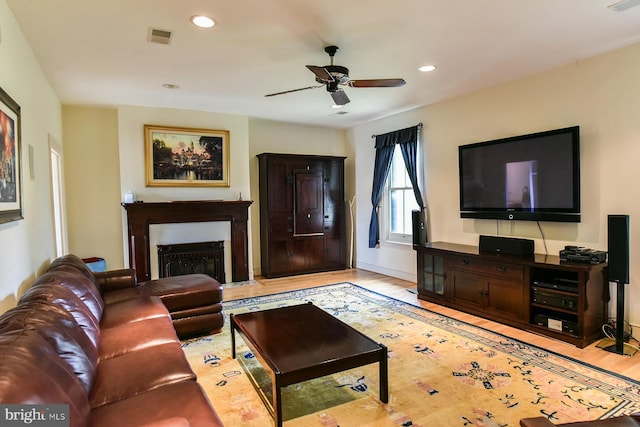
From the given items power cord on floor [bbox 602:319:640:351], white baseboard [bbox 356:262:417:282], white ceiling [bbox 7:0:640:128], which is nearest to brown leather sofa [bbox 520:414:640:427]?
power cord on floor [bbox 602:319:640:351]

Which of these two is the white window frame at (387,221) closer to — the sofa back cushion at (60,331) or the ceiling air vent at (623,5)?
the ceiling air vent at (623,5)

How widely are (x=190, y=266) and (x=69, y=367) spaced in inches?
160

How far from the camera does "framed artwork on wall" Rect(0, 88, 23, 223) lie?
212cm

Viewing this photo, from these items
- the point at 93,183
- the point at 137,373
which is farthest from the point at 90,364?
the point at 93,183

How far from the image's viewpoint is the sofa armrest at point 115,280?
3.52 m

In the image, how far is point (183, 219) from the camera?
537cm

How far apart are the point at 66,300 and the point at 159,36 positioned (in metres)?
2.11

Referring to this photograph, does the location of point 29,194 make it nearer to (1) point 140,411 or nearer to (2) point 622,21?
(1) point 140,411

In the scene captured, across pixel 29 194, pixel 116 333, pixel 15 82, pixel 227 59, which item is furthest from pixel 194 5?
pixel 116 333

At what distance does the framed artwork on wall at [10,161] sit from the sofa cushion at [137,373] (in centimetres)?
106

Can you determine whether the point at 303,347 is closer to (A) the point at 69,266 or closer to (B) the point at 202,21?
(A) the point at 69,266

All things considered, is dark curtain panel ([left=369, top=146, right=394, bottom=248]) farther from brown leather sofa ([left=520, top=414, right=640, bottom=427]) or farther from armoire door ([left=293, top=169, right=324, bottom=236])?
brown leather sofa ([left=520, top=414, right=640, bottom=427])

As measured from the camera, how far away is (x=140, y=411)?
60.1 inches

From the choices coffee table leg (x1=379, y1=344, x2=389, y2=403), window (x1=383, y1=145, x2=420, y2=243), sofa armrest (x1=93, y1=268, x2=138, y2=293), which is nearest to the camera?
coffee table leg (x1=379, y1=344, x2=389, y2=403)
